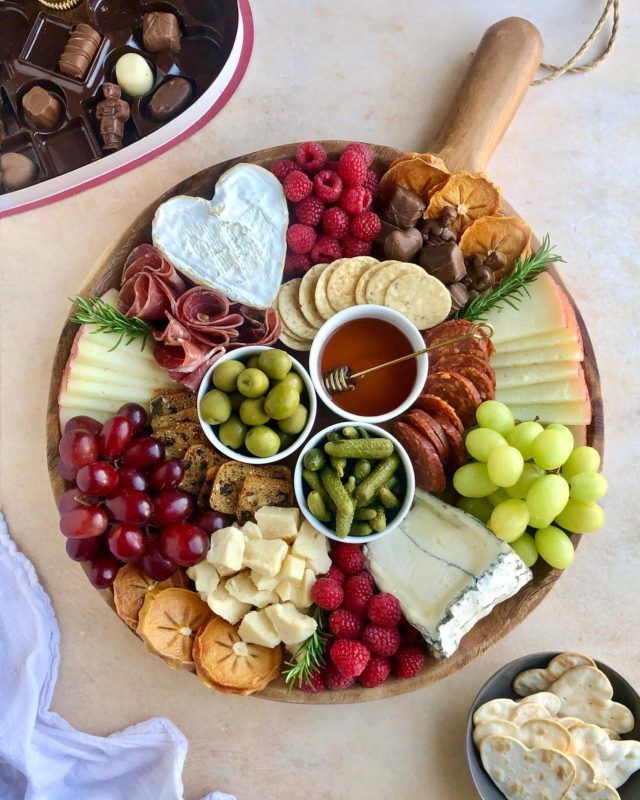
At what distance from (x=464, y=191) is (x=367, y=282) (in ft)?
0.88

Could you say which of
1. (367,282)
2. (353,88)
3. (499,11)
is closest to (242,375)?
(367,282)

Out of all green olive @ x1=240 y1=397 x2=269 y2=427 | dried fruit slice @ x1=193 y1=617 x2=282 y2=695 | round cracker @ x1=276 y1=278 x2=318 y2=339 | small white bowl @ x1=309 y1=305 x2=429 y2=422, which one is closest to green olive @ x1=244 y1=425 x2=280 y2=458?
green olive @ x1=240 y1=397 x2=269 y2=427

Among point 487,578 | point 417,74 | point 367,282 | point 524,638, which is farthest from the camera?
point 417,74

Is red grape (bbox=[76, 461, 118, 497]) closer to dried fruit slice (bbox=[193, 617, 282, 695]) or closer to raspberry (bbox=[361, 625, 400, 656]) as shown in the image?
dried fruit slice (bbox=[193, 617, 282, 695])

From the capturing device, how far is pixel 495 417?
1259mm

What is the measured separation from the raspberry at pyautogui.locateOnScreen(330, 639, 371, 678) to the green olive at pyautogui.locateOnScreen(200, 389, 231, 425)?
0.47 m

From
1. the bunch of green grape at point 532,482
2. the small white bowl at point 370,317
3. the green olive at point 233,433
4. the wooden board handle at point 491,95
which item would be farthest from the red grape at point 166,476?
the wooden board handle at point 491,95

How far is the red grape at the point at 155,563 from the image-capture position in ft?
4.10

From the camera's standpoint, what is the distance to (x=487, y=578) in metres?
1.21

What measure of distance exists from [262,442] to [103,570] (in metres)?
0.39

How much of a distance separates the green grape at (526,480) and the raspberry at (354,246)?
0.53 meters

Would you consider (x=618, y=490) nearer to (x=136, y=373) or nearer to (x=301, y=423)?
(x=301, y=423)

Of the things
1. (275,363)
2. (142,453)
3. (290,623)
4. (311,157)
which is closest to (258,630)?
(290,623)

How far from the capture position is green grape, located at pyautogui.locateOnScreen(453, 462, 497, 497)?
4.15ft
